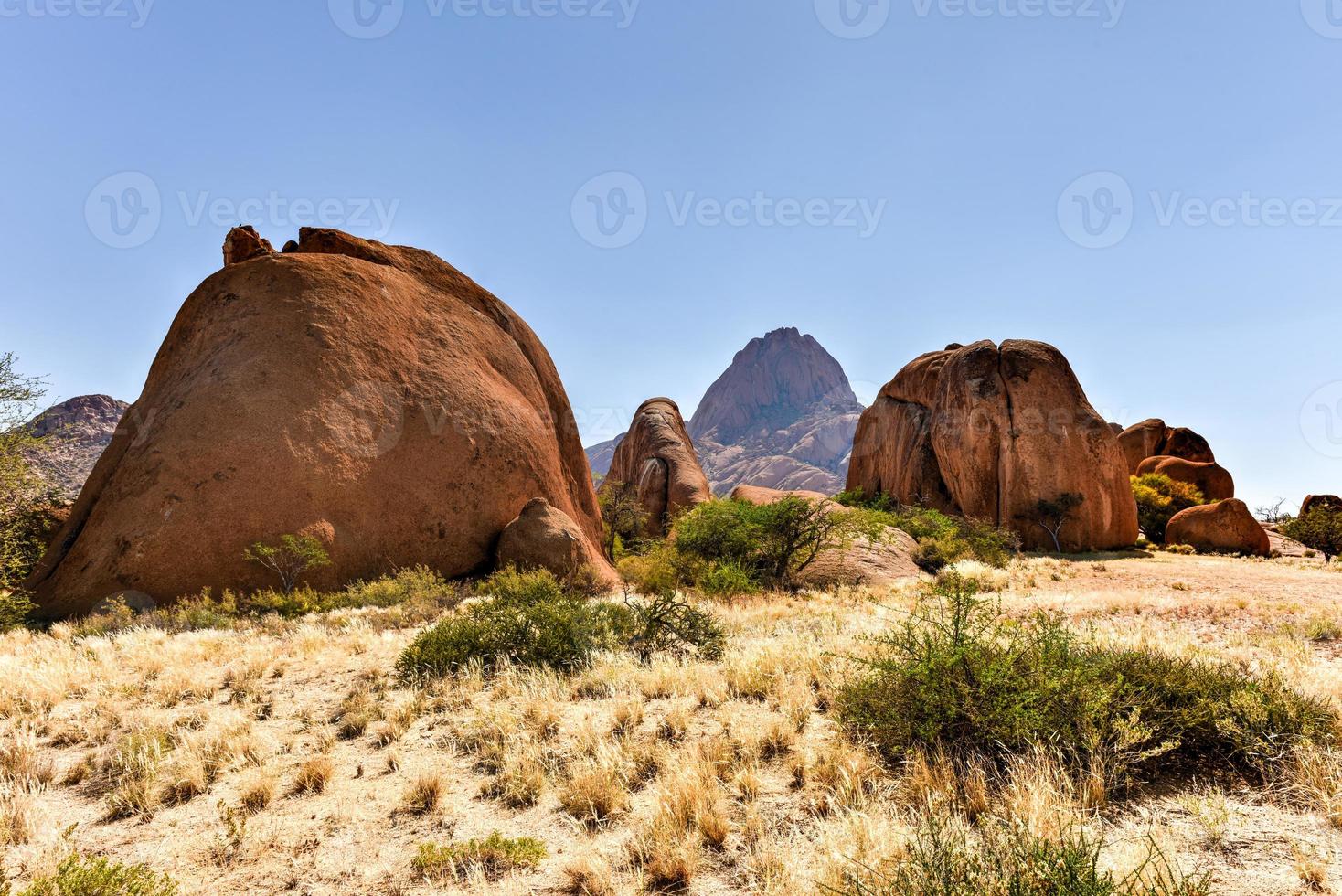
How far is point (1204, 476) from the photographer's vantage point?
111ft

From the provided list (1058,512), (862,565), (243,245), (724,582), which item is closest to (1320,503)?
(1058,512)

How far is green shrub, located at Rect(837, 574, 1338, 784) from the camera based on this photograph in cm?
425

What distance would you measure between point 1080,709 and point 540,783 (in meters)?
4.07

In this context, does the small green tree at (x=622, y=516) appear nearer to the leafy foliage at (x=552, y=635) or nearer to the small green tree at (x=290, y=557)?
the small green tree at (x=290, y=557)

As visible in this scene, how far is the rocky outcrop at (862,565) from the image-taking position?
1627 cm

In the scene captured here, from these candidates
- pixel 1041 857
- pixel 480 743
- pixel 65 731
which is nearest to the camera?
pixel 1041 857

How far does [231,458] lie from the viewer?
12391 millimetres

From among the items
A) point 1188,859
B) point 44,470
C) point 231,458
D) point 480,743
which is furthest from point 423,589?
point 1188,859

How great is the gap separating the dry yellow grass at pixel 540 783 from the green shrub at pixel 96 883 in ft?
1.24

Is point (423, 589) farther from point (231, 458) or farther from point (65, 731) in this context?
point (65, 731)

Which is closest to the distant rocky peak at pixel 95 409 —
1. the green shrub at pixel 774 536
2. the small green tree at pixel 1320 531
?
the green shrub at pixel 774 536

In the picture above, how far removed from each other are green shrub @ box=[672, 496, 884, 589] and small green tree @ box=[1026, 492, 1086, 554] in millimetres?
14361

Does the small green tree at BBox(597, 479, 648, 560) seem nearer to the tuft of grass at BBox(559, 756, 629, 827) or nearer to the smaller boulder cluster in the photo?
the tuft of grass at BBox(559, 756, 629, 827)

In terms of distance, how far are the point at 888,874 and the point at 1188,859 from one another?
1705 mm
